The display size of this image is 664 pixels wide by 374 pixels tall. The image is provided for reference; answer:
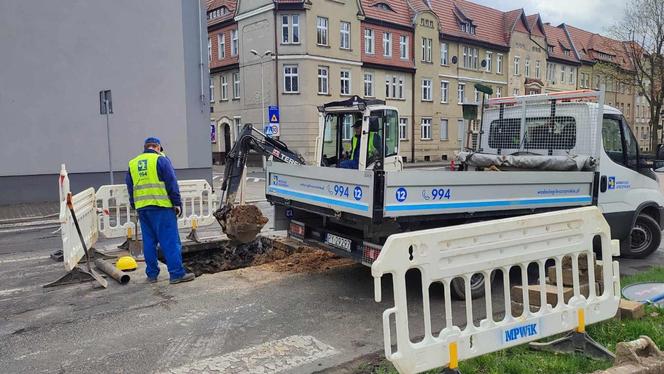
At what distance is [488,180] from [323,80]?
94.6 ft

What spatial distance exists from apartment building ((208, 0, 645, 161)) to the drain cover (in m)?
27.0

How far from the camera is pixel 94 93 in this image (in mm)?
16859

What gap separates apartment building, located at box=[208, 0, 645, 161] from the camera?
3297 centimetres

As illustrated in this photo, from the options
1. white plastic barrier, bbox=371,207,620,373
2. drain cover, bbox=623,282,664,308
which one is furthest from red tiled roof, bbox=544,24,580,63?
white plastic barrier, bbox=371,207,620,373

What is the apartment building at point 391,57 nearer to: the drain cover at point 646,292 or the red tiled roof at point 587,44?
the red tiled roof at point 587,44

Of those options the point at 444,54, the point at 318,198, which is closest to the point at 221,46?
the point at 444,54

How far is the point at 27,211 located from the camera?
47.3ft

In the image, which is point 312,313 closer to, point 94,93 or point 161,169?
point 161,169

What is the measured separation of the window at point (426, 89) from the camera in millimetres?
40466

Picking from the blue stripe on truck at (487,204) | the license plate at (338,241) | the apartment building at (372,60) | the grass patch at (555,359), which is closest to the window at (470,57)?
the apartment building at (372,60)

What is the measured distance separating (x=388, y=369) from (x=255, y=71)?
32097 millimetres

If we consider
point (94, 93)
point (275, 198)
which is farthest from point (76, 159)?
point (275, 198)

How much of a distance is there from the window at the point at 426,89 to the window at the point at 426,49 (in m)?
1.62

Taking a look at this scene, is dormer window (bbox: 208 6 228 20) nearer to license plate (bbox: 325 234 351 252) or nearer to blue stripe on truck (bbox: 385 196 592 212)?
license plate (bbox: 325 234 351 252)
